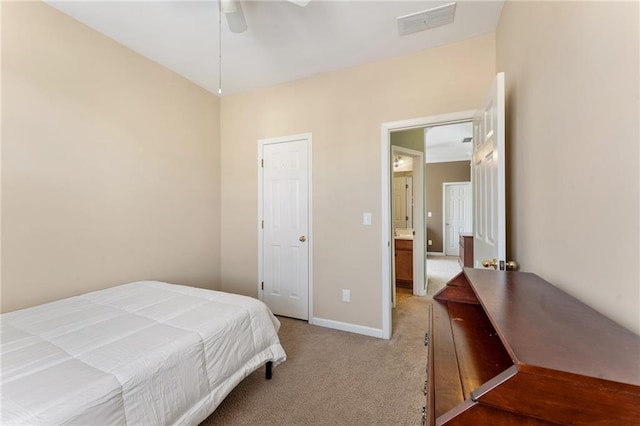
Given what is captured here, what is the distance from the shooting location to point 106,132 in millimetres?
2299

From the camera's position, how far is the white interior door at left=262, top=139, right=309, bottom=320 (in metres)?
3.05

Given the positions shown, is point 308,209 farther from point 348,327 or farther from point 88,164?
point 88,164

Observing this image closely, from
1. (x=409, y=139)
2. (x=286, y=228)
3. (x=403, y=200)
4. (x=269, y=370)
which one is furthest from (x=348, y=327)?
(x=403, y=200)

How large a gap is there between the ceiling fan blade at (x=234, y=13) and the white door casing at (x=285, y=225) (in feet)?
4.34

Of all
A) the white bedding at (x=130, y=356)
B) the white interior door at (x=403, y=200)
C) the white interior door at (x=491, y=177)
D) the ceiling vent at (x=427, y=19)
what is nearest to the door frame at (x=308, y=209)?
the white bedding at (x=130, y=356)

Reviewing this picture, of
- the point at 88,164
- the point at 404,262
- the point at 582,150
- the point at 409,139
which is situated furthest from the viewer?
the point at 404,262

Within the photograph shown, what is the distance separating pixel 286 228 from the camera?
10.3ft

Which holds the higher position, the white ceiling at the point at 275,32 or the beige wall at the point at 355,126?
the white ceiling at the point at 275,32

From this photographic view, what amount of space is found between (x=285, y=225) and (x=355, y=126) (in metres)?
1.34

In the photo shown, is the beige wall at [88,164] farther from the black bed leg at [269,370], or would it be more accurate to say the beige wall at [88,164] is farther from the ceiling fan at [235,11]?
the black bed leg at [269,370]

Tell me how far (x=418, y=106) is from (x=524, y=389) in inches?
96.3

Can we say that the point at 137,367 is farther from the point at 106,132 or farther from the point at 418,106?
the point at 418,106

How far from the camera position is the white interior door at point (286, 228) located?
3047 millimetres

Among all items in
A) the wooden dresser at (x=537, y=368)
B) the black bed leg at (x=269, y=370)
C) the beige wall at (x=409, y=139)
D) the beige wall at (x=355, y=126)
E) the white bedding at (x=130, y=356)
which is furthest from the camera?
the beige wall at (x=409, y=139)
